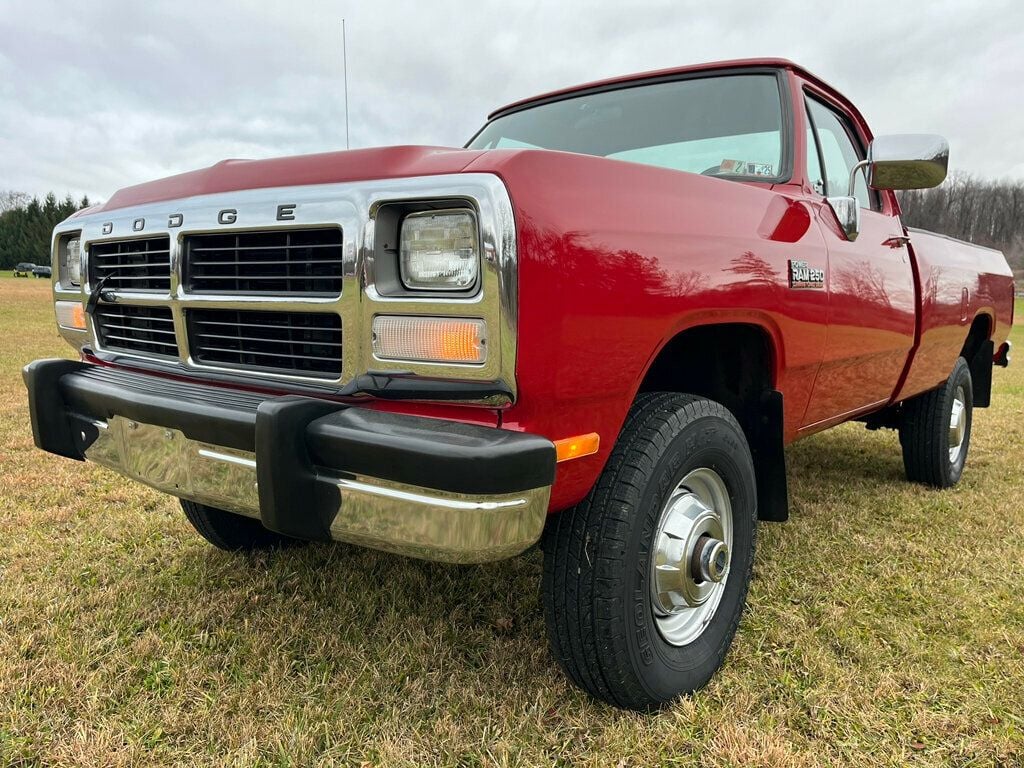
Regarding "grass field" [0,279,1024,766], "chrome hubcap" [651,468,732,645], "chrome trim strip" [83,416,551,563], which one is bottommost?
"grass field" [0,279,1024,766]

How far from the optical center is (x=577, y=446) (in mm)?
1633

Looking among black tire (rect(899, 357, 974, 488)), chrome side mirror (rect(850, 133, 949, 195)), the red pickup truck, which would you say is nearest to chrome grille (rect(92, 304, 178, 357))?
the red pickup truck

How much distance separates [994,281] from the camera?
178 inches

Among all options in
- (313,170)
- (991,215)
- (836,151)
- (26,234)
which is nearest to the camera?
(313,170)

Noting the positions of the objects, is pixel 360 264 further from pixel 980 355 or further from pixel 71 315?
pixel 980 355

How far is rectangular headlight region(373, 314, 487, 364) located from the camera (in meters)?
1.50

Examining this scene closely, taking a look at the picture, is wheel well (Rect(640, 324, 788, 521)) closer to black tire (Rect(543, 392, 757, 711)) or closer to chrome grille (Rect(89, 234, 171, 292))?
black tire (Rect(543, 392, 757, 711))

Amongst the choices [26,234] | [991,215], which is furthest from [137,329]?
[26,234]

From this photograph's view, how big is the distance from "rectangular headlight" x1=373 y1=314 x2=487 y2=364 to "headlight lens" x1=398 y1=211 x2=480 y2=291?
0.08 metres

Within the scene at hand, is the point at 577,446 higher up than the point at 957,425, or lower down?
higher up

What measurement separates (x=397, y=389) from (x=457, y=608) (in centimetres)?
117

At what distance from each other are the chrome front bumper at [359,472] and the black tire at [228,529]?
1.06 m

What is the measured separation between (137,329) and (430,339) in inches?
46.8

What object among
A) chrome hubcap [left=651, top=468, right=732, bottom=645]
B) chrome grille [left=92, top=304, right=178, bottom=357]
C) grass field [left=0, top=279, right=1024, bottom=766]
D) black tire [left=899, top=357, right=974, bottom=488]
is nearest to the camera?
grass field [left=0, top=279, right=1024, bottom=766]
